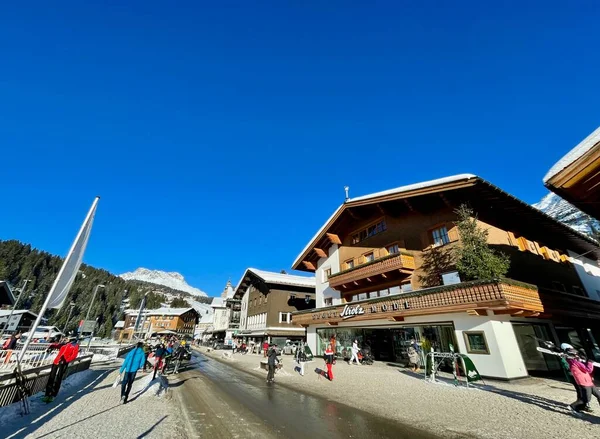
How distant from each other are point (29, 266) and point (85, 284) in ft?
74.4

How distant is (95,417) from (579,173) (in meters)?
12.0

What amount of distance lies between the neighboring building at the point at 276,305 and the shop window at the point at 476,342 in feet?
82.1

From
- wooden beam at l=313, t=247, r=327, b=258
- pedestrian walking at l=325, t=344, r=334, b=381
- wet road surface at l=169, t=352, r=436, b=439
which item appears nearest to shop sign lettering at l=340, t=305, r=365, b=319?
pedestrian walking at l=325, t=344, r=334, b=381

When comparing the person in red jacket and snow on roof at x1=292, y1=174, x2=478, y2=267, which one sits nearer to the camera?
the person in red jacket

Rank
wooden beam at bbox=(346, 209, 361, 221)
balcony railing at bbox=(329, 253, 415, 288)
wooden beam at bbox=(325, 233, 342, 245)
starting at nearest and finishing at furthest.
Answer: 1. balcony railing at bbox=(329, 253, 415, 288)
2. wooden beam at bbox=(346, 209, 361, 221)
3. wooden beam at bbox=(325, 233, 342, 245)

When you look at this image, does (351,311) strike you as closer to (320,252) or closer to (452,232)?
(452,232)

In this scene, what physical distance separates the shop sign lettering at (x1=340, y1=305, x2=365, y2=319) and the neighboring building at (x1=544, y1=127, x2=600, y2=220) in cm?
1625

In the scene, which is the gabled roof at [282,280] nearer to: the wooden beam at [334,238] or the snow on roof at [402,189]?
the snow on roof at [402,189]

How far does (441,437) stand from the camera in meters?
5.98

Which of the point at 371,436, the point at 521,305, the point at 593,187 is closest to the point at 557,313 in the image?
the point at 521,305

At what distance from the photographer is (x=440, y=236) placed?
18391mm

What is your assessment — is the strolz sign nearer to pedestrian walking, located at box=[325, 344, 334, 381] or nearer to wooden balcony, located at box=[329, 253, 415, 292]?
wooden balcony, located at box=[329, 253, 415, 292]

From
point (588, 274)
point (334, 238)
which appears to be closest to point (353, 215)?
point (334, 238)

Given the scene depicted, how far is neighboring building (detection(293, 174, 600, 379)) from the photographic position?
13527 mm
